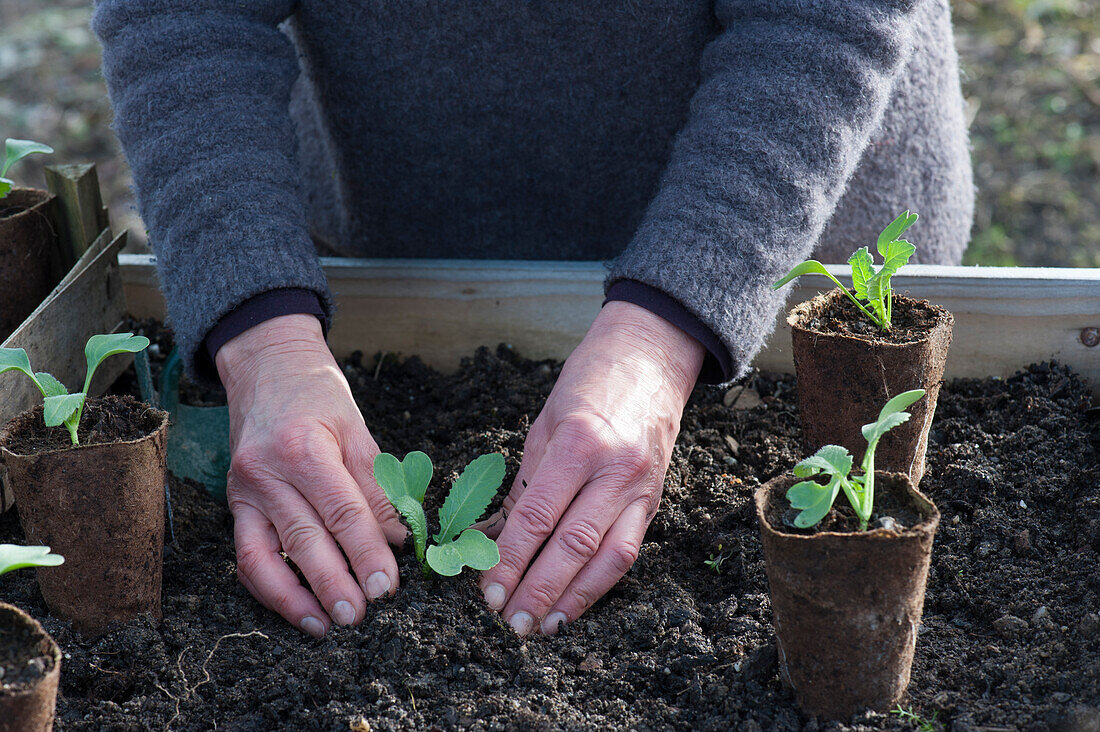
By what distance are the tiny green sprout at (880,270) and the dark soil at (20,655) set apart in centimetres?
96

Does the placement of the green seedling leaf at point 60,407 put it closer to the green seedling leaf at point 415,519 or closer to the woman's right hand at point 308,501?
the woman's right hand at point 308,501

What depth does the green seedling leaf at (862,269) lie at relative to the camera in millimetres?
1240

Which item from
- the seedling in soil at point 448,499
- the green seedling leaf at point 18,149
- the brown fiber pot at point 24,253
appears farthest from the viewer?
the brown fiber pot at point 24,253

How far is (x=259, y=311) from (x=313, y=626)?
55 cm

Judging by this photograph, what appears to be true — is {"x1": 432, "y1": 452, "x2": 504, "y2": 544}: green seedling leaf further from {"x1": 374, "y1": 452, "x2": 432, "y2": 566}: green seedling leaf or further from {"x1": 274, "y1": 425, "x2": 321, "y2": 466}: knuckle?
{"x1": 274, "y1": 425, "x2": 321, "y2": 466}: knuckle

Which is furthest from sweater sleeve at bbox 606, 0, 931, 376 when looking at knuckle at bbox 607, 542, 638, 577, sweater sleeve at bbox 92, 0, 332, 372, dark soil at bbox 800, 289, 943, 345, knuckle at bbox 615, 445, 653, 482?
sweater sleeve at bbox 92, 0, 332, 372

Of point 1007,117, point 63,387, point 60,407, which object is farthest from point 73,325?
point 1007,117

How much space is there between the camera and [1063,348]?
5.67ft

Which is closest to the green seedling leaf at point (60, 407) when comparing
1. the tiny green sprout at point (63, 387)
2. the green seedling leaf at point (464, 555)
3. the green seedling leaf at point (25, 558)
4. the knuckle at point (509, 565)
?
the tiny green sprout at point (63, 387)

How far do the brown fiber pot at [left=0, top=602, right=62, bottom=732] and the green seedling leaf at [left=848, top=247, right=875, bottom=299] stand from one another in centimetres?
104

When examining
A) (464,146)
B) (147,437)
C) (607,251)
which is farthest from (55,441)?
(607,251)

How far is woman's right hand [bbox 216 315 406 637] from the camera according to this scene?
124 cm

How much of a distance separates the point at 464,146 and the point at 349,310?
1.45 feet

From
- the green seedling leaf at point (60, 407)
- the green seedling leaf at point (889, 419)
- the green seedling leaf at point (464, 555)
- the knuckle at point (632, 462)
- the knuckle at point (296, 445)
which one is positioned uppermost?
the green seedling leaf at point (889, 419)
